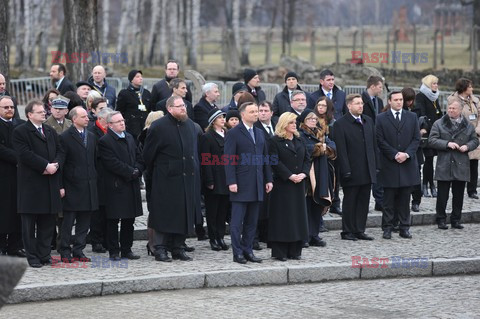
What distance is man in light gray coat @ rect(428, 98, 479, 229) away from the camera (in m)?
14.4

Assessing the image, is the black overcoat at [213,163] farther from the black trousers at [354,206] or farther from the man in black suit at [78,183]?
the black trousers at [354,206]

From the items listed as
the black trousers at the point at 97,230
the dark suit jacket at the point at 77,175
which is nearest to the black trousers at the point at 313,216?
the black trousers at the point at 97,230

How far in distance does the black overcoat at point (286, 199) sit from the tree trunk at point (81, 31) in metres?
10.5

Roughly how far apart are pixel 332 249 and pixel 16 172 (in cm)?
414

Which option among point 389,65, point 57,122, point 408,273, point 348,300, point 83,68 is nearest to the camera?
point 348,300

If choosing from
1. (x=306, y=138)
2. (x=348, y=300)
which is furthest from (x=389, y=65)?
(x=348, y=300)

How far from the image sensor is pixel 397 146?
13.9 meters

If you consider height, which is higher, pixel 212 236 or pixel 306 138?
pixel 306 138

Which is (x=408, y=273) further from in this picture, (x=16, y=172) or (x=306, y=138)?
(x=16, y=172)

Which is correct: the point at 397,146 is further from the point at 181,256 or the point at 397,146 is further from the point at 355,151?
the point at 181,256

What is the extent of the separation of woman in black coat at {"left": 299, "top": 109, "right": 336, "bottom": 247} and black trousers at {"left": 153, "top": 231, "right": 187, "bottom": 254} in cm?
194

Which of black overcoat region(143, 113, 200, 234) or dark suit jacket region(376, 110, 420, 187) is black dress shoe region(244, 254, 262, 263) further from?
dark suit jacket region(376, 110, 420, 187)

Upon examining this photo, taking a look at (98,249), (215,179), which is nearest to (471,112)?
(215,179)

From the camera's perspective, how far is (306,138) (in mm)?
13039
